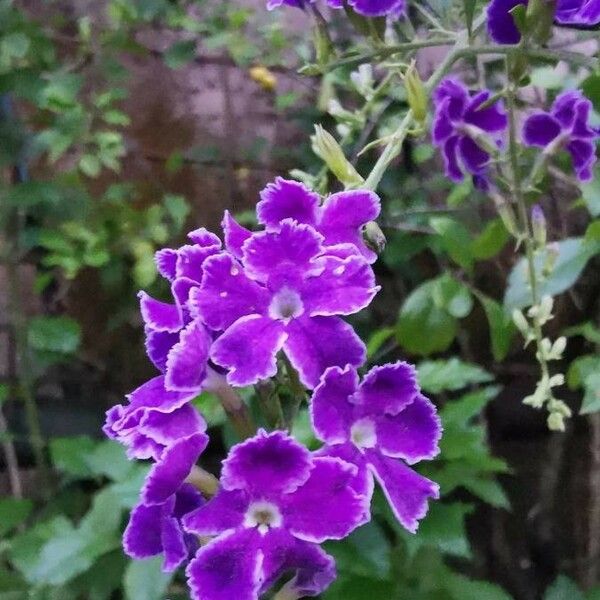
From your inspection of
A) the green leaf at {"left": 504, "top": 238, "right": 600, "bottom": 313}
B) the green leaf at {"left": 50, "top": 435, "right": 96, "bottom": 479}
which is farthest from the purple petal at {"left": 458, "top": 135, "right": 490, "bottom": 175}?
the green leaf at {"left": 50, "top": 435, "right": 96, "bottom": 479}

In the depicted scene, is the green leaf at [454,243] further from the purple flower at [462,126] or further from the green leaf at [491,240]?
the purple flower at [462,126]

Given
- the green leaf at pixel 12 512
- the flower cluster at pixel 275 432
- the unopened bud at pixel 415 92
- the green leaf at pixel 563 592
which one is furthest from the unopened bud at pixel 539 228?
the green leaf at pixel 12 512

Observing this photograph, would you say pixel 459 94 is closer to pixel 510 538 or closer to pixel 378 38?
pixel 378 38

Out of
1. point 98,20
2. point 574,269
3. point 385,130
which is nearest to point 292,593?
point 574,269

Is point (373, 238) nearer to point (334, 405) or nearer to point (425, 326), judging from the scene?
point (334, 405)

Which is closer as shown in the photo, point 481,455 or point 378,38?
point 378,38

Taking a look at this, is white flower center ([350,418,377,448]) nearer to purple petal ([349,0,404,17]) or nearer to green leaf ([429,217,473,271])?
purple petal ([349,0,404,17])

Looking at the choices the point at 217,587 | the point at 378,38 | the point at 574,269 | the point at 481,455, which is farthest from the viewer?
the point at 481,455
